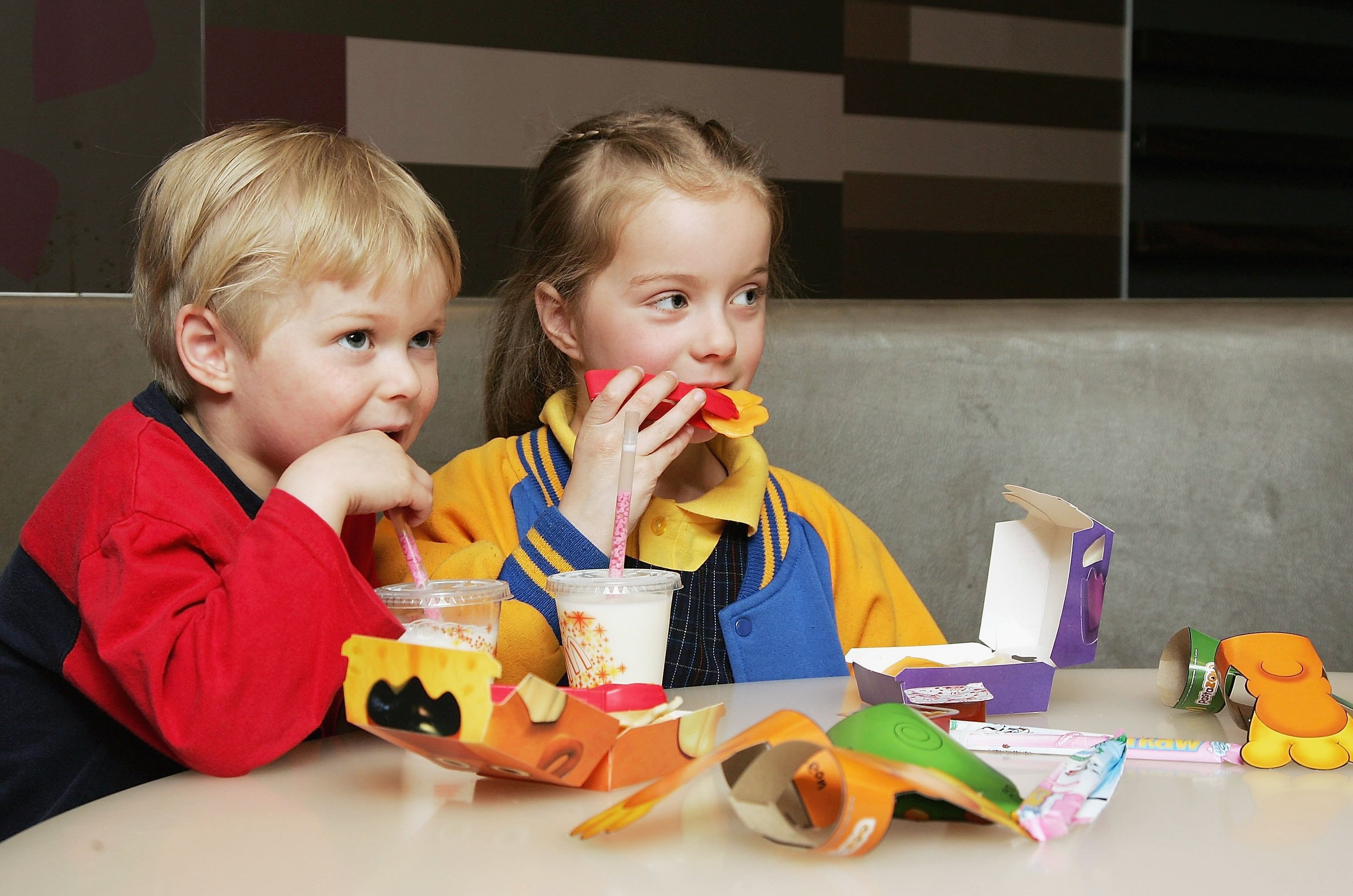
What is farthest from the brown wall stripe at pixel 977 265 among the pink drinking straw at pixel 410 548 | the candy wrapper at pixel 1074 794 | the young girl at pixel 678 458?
the candy wrapper at pixel 1074 794

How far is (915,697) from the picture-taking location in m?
0.80

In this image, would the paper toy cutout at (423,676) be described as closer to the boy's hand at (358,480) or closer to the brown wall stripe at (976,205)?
the boy's hand at (358,480)

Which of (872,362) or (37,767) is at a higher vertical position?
(872,362)

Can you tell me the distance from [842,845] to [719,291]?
0.79m

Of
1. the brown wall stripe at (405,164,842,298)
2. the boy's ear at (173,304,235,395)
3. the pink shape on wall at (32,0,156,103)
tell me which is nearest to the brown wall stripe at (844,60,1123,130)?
the brown wall stripe at (405,164,842,298)

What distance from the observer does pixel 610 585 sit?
0.85 m

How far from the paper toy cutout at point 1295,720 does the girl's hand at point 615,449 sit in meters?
0.55


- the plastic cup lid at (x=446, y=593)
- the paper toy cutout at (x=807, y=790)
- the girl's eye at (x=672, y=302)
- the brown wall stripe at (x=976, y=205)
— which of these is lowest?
the paper toy cutout at (x=807, y=790)

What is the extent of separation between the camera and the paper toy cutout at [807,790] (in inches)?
20.7

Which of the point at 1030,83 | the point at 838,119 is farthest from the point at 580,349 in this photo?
the point at 1030,83

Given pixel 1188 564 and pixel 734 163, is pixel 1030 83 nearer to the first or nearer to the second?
pixel 1188 564

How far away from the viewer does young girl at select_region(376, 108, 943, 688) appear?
1.15m

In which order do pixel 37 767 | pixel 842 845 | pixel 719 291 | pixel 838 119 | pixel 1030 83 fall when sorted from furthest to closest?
pixel 1030 83, pixel 838 119, pixel 719 291, pixel 37 767, pixel 842 845

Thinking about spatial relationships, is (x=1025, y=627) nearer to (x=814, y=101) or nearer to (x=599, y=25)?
(x=599, y=25)
